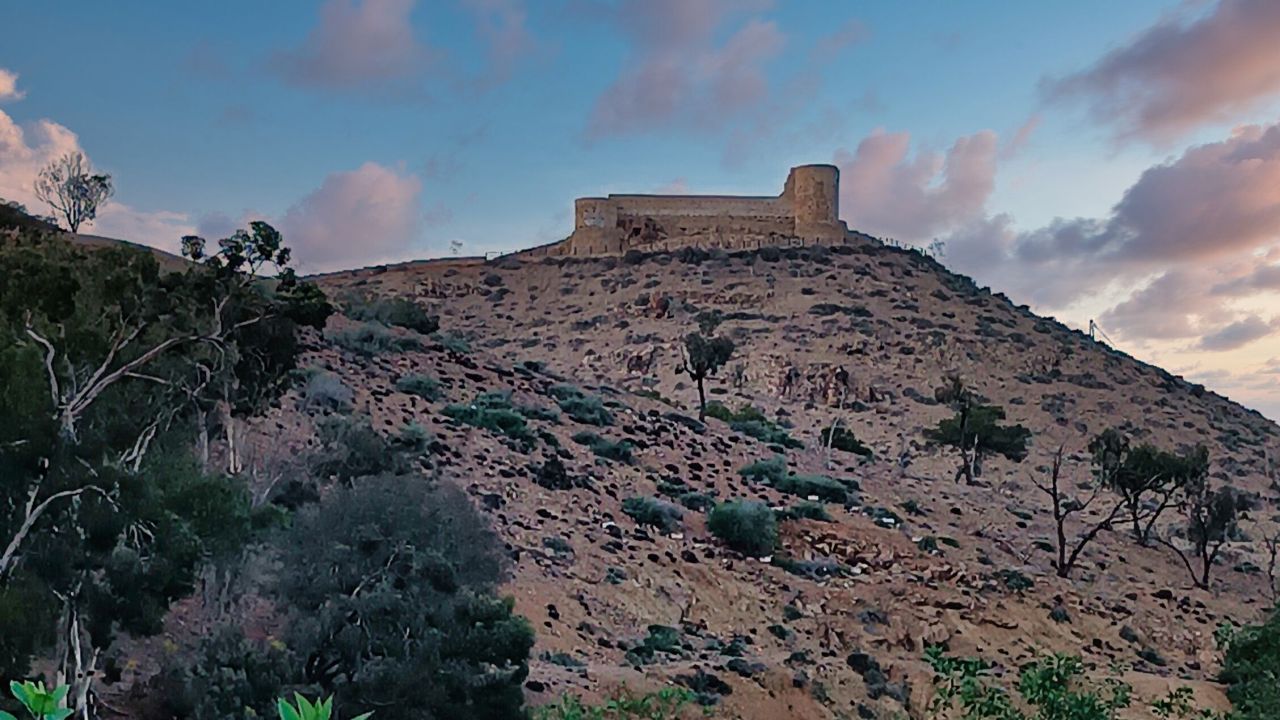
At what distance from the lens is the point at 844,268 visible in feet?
215

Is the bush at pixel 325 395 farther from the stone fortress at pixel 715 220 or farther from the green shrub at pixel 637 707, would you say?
the stone fortress at pixel 715 220

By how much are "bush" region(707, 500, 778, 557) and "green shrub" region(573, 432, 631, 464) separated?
13.8 ft

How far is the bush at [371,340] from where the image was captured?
2822cm

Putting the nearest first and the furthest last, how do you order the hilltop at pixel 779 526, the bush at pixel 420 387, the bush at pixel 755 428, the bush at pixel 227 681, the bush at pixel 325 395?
the bush at pixel 227 681, the hilltop at pixel 779 526, the bush at pixel 325 395, the bush at pixel 420 387, the bush at pixel 755 428

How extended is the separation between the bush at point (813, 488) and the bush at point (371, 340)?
11.5 metres

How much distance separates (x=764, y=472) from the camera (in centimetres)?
2573

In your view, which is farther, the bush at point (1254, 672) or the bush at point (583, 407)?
the bush at point (583, 407)

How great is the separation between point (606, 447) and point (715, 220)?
155 ft

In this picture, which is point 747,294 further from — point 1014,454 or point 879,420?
point 1014,454

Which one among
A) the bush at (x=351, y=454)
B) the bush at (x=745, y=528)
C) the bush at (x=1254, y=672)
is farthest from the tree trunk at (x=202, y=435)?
the bush at (x=1254, y=672)

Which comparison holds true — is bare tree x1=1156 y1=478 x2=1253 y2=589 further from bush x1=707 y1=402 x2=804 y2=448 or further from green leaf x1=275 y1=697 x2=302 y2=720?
green leaf x1=275 y1=697 x2=302 y2=720

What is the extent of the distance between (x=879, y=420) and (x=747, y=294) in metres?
18.7

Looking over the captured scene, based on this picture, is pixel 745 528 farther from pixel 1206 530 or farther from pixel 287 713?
pixel 287 713

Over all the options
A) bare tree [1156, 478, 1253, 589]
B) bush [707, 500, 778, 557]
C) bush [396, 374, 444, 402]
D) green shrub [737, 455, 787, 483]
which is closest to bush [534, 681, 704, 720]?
bush [707, 500, 778, 557]
